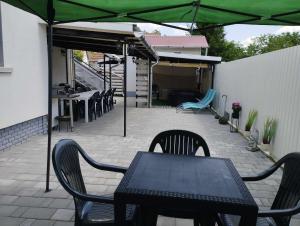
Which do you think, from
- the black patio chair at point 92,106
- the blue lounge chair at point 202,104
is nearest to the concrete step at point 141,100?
the blue lounge chair at point 202,104

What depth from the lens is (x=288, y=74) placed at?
5195 millimetres

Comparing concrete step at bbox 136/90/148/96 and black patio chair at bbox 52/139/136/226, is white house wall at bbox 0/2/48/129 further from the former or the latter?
concrete step at bbox 136/90/148/96

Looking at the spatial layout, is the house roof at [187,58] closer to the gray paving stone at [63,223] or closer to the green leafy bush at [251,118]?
the green leafy bush at [251,118]

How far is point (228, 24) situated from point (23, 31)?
14.7 feet

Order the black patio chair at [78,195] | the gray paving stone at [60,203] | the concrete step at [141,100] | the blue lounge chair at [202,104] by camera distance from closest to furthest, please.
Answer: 1. the black patio chair at [78,195]
2. the gray paving stone at [60,203]
3. the blue lounge chair at [202,104]
4. the concrete step at [141,100]

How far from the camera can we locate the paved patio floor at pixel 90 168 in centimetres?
321

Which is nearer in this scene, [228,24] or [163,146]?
[163,146]

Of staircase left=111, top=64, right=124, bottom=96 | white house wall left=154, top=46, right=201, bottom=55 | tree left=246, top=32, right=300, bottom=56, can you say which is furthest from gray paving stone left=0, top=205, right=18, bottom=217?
tree left=246, top=32, right=300, bottom=56

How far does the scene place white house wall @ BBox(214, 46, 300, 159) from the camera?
4840mm

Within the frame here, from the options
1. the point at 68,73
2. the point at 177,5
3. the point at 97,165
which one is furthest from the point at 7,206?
the point at 68,73

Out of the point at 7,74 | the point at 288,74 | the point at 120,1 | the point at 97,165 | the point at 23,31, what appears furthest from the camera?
the point at 23,31

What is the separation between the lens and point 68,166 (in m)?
2.39

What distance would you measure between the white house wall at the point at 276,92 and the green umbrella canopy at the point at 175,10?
1.45 metres

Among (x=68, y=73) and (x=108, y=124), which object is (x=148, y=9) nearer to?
(x=108, y=124)
